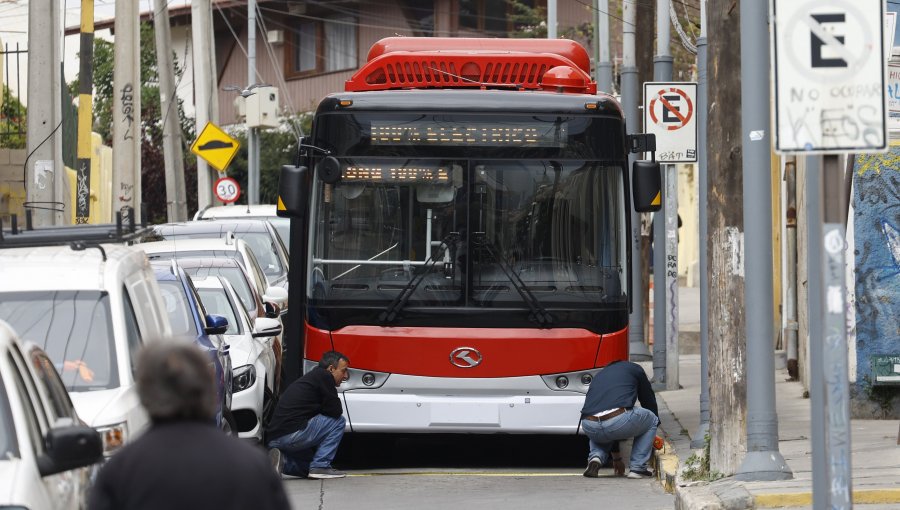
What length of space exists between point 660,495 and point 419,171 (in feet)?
10.1

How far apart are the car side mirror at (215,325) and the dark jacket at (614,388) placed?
273 centimetres

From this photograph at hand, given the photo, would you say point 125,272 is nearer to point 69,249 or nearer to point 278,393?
point 69,249

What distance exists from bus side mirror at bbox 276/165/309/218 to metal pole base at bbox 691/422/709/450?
3.55m

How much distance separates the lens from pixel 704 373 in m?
13.5

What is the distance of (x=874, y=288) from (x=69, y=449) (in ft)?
30.8

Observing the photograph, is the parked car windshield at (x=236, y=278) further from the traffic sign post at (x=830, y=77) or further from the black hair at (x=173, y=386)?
the black hair at (x=173, y=386)

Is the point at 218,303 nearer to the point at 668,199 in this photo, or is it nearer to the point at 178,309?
the point at 178,309

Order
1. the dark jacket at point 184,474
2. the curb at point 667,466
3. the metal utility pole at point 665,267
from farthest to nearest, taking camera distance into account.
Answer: the metal utility pole at point 665,267 < the curb at point 667,466 < the dark jacket at point 184,474

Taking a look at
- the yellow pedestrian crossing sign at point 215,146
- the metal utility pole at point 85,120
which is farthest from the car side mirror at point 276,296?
the yellow pedestrian crossing sign at point 215,146

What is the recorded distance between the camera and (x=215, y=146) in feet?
93.7

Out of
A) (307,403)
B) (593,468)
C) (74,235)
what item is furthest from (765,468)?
(74,235)

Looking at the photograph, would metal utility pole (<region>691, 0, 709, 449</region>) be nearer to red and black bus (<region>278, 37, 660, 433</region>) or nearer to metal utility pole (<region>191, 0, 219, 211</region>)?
red and black bus (<region>278, 37, 660, 433</region>)

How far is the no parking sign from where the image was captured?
621 inches

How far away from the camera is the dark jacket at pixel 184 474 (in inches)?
169
